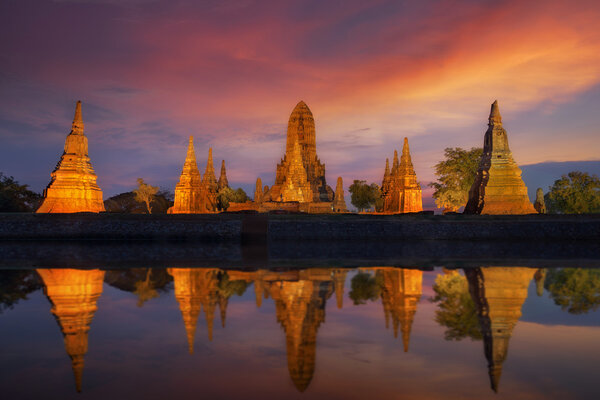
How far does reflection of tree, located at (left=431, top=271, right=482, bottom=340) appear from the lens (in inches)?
179

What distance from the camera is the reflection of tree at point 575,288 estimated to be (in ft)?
19.6

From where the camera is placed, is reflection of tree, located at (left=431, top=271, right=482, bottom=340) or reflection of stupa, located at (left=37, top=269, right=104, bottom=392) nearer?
reflection of stupa, located at (left=37, top=269, right=104, bottom=392)

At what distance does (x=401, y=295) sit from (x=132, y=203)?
7528 cm

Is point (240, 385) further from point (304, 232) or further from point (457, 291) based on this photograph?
point (304, 232)

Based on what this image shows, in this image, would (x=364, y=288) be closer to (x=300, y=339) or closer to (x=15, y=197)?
(x=300, y=339)

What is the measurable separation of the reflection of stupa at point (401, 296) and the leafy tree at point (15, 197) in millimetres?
32164

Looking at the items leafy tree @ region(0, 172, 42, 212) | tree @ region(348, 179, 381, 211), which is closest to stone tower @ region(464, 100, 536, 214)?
leafy tree @ region(0, 172, 42, 212)

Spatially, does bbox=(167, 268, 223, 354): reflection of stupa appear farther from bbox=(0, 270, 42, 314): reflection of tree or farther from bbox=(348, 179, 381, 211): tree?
bbox=(348, 179, 381, 211): tree

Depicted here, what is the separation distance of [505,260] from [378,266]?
3.71 metres

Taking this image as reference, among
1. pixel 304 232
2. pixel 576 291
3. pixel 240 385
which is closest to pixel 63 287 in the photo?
pixel 240 385

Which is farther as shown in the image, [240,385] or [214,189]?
[214,189]

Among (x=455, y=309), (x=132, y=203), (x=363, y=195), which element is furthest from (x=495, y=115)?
(x=132, y=203)

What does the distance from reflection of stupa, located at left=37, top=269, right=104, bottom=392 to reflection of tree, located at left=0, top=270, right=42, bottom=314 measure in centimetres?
18

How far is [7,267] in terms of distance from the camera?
1039 centimetres
